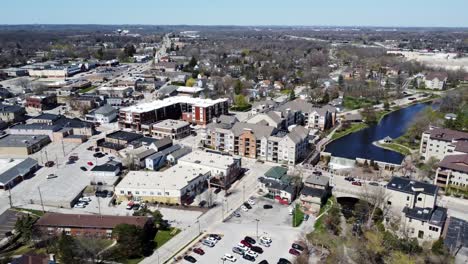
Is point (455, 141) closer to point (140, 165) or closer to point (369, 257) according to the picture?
point (369, 257)

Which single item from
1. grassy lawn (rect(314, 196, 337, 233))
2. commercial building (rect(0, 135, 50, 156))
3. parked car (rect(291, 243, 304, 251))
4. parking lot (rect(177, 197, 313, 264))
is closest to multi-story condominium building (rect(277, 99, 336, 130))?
grassy lawn (rect(314, 196, 337, 233))

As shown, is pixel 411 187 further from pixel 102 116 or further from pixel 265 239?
pixel 102 116

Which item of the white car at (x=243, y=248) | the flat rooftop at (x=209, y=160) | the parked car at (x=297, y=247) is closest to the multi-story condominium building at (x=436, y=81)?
the flat rooftop at (x=209, y=160)

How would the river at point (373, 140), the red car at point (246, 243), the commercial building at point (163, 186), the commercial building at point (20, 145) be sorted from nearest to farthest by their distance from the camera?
the red car at point (246, 243) < the commercial building at point (163, 186) < the commercial building at point (20, 145) < the river at point (373, 140)

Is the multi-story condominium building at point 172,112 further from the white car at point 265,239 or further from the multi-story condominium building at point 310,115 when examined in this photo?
the white car at point 265,239

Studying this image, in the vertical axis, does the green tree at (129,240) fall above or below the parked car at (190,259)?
above

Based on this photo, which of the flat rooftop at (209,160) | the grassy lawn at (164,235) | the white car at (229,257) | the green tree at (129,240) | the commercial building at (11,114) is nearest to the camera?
the green tree at (129,240)

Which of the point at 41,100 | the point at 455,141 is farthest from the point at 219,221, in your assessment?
the point at 41,100
